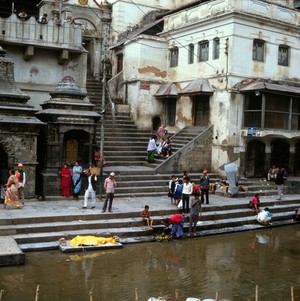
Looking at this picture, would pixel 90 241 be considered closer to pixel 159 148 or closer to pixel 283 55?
pixel 159 148

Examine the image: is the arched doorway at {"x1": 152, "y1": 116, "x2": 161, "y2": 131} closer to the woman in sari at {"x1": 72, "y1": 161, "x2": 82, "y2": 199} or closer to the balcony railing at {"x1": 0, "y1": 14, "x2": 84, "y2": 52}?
the balcony railing at {"x1": 0, "y1": 14, "x2": 84, "y2": 52}

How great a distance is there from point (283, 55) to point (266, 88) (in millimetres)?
4036

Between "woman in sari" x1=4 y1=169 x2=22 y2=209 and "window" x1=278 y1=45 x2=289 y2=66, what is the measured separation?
52.3 feet

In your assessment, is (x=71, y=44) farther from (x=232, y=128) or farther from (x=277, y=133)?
(x=277, y=133)

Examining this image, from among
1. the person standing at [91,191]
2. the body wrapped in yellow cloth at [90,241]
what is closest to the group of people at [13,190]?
the person standing at [91,191]

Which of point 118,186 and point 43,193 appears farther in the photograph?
point 118,186

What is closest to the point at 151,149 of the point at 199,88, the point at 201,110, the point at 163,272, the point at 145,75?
the point at 201,110

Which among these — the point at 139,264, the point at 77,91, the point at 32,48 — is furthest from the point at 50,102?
the point at 139,264

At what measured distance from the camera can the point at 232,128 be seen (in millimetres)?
22766

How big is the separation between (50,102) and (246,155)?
10.7 meters

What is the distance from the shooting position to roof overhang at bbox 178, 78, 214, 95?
2348 centimetres

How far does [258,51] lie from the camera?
2361cm

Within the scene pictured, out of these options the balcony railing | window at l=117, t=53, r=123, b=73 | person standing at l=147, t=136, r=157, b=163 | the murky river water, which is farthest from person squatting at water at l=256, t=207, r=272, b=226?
window at l=117, t=53, r=123, b=73

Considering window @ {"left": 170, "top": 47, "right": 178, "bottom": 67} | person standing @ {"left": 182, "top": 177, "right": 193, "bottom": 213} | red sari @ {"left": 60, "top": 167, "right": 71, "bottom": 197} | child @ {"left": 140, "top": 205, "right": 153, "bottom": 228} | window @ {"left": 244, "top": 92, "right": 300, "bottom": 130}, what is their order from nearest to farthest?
child @ {"left": 140, "top": 205, "right": 153, "bottom": 228} → person standing @ {"left": 182, "top": 177, "right": 193, "bottom": 213} → red sari @ {"left": 60, "top": 167, "right": 71, "bottom": 197} → window @ {"left": 244, "top": 92, "right": 300, "bottom": 130} → window @ {"left": 170, "top": 47, "right": 178, "bottom": 67}
